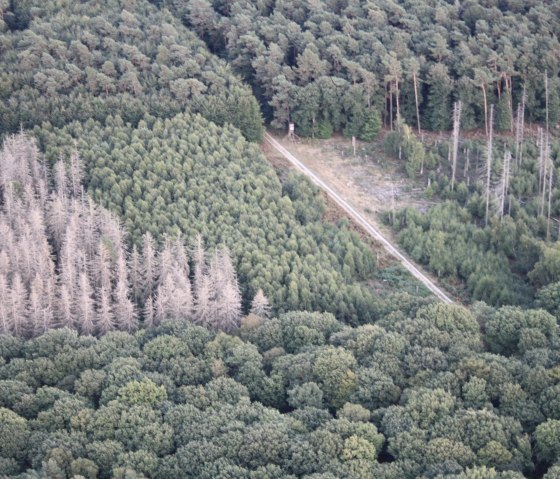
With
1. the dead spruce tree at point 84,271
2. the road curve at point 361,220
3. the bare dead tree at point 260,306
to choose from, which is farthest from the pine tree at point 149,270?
the road curve at point 361,220

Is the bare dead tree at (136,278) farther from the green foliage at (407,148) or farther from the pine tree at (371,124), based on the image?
the pine tree at (371,124)

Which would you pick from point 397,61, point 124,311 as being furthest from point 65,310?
point 397,61

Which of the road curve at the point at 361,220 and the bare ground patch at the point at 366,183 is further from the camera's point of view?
the bare ground patch at the point at 366,183

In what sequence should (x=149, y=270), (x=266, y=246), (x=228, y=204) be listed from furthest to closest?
(x=228, y=204), (x=266, y=246), (x=149, y=270)

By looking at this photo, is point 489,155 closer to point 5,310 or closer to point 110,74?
point 110,74

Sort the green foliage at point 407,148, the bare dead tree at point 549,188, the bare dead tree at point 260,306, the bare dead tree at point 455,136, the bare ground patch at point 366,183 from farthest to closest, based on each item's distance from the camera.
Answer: the green foliage at point 407,148 < the bare dead tree at point 455,136 < the bare dead tree at point 549,188 < the bare ground patch at point 366,183 < the bare dead tree at point 260,306

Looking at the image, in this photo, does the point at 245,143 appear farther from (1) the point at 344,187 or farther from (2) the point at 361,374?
(2) the point at 361,374

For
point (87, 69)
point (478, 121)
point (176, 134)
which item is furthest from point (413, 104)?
point (87, 69)
